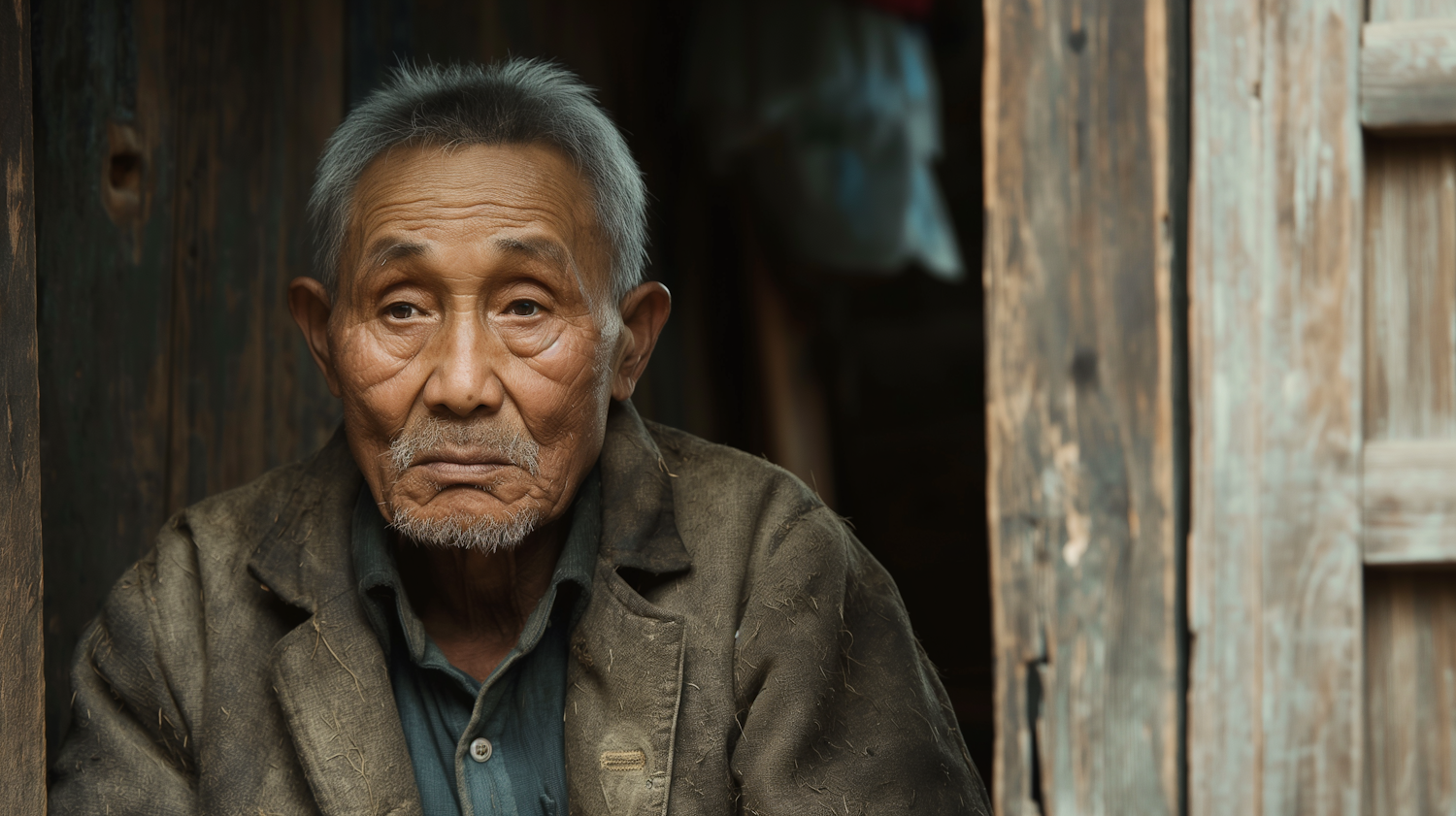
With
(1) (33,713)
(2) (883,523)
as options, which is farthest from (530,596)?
(2) (883,523)

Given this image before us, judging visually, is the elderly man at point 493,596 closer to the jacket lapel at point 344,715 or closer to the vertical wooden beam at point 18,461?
the jacket lapel at point 344,715

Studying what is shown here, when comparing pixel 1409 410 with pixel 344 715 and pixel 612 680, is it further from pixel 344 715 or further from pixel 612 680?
pixel 344 715

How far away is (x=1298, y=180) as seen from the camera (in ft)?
4.54

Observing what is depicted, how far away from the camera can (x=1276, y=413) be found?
1387mm

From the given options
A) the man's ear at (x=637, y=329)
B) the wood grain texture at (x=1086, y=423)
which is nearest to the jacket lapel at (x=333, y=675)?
the man's ear at (x=637, y=329)

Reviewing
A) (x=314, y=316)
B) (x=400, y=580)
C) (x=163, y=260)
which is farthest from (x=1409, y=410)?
(x=163, y=260)

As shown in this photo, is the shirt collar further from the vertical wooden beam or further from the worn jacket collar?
the vertical wooden beam

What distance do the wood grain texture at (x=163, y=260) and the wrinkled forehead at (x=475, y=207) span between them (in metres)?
0.69

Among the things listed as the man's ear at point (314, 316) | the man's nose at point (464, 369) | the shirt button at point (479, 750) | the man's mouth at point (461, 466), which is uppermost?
the man's ear at point (314, 316)

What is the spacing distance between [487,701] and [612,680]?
0.21 m

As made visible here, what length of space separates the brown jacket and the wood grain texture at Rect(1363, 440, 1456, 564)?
0.86m

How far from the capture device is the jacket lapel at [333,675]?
1.93 m

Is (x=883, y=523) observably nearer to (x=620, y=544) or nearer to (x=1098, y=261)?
(x=620, y=544)

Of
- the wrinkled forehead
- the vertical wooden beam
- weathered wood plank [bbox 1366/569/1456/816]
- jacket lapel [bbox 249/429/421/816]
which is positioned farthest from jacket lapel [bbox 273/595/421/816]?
weathered wood plank [bbox 1366/569/1456/816]
